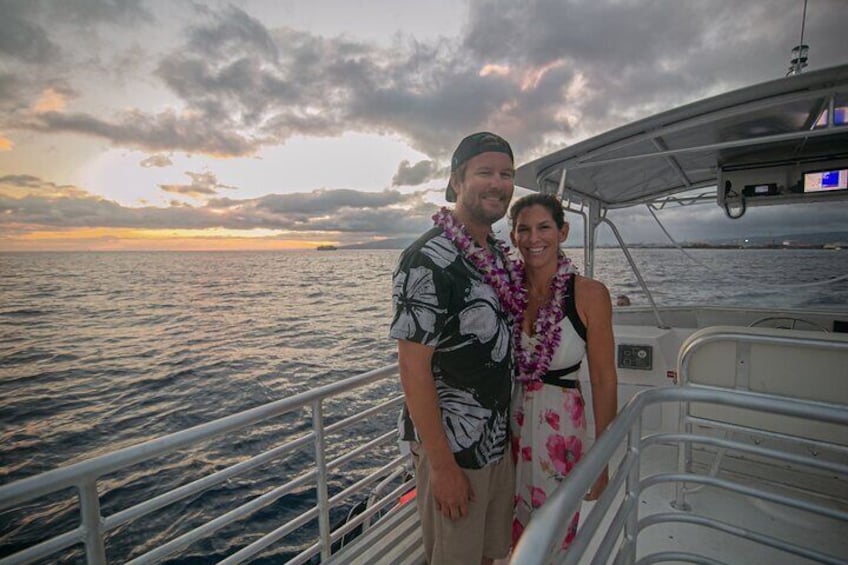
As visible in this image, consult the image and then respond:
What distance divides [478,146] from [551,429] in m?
1.18

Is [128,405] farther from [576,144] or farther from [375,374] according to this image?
[576,144]

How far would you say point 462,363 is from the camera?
1511 mm

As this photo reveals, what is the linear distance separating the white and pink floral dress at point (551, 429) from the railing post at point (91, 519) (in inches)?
58.6

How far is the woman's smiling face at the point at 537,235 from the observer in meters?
1.88

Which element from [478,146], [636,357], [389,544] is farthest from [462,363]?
[636,357]

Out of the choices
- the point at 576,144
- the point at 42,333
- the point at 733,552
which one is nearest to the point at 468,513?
the point at 733,552

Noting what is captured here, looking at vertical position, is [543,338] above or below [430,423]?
above

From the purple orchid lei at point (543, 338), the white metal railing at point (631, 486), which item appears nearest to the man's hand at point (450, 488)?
the white metal railing at point (631, 486)

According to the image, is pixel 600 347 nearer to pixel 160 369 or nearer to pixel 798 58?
pixel 798 58

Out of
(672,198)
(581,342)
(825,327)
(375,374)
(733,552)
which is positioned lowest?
(733,552)

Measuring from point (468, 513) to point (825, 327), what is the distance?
5.93 meters

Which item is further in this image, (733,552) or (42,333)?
(42,333)

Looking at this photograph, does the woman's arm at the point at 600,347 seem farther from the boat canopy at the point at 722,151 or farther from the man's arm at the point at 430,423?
the boat canopy at the point at 722,151

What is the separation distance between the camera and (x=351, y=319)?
69.8 feet
